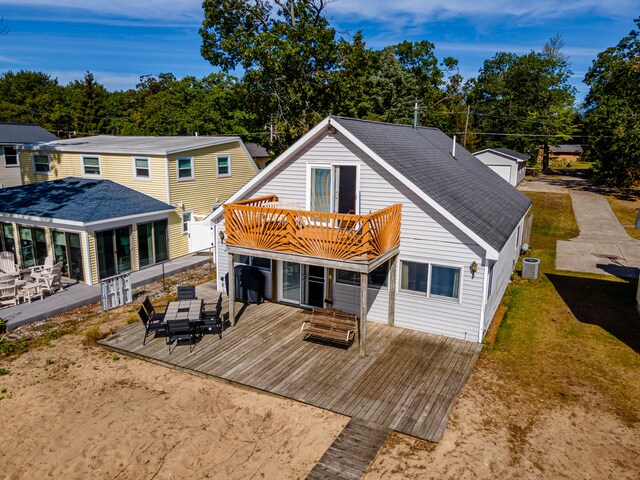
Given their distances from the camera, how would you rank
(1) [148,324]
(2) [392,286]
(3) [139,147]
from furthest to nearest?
(3) [139,147] → (2) [392,286] → (1) [148,324]

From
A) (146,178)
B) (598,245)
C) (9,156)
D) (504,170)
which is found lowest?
(598,245)

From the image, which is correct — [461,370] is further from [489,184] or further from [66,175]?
[66,175]

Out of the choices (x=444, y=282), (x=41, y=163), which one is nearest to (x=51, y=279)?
(x=41, y=163)

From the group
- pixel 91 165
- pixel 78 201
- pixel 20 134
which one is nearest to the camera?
pixel 78 201

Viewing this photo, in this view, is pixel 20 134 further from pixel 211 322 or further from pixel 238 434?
pixel 238 434

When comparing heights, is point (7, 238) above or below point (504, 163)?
below

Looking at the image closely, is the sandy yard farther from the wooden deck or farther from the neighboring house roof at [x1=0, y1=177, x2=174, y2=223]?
the neighboring house roof at [x1=0, y1=177, x2=174, y2=223]

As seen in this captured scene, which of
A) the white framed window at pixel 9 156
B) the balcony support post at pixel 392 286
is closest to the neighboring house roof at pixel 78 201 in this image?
the white framed window at pixel 9 156

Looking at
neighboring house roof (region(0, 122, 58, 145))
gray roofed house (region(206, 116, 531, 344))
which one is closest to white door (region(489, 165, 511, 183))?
gray roofed house (region(206, 116, 531, 344))
